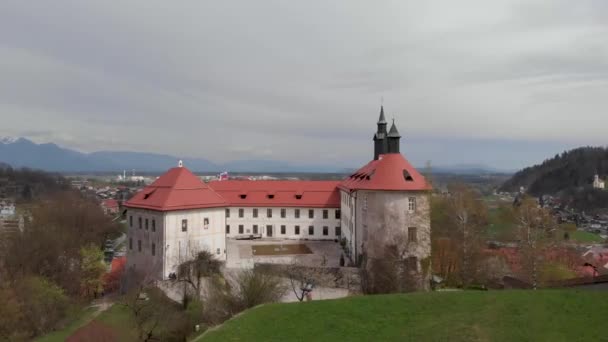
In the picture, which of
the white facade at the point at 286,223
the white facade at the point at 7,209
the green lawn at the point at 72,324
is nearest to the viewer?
the green lawn at the point at 72,324

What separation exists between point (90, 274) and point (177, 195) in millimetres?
11644

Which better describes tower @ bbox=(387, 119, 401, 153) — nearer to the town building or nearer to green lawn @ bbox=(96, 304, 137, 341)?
green lawn @ bbox=(96, 304, 137, 341)

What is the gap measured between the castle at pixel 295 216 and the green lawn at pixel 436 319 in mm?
12188

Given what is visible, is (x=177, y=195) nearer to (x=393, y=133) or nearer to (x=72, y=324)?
(x=72, y=324)

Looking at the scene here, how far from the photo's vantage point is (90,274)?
3869cm

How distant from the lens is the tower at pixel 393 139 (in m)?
35.7

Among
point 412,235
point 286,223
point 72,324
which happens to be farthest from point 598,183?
point 72,324

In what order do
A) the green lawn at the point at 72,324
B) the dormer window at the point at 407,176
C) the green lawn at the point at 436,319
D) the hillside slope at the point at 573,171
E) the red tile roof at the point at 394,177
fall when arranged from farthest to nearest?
the hillside slope at the point at 573,171 → the dormer window at the point at 407,176 → the red tile roof at the point at 394,177 → the green lawn at the point at 72,324 → the green lawn at the point at 436,319

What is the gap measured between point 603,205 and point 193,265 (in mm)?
105817

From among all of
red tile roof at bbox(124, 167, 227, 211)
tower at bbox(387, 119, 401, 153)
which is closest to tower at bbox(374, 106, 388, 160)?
tower at bbox(387, 119, 401, 153)

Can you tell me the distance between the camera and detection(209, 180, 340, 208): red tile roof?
47.6 metres

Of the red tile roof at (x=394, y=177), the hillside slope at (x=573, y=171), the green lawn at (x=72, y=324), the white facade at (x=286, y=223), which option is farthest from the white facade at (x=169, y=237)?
the hillside slope at (x=573, y=171)

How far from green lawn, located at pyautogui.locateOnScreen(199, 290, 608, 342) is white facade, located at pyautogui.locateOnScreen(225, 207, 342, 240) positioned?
90.9ft

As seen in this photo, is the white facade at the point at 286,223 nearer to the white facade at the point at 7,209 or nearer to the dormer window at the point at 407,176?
the dormer window at the point at 407,176
